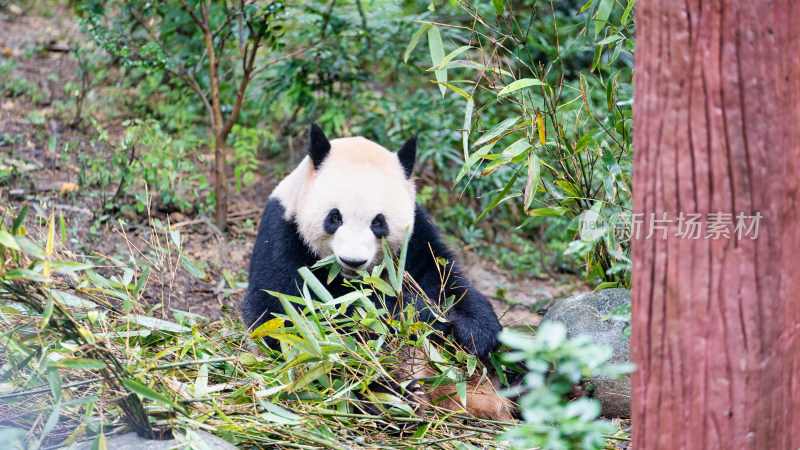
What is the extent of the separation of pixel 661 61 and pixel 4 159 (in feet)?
14.3

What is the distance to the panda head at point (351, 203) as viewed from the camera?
2.54 m

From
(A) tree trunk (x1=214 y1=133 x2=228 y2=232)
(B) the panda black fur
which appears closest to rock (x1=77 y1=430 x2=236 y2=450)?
(B) the panda black fur

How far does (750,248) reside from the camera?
4.76 feet

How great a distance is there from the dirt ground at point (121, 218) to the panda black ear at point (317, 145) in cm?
97

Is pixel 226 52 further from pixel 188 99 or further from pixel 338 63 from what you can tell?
pixel 338 63

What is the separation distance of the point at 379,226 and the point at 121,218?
7.33 ft

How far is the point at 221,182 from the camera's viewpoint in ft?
14.4

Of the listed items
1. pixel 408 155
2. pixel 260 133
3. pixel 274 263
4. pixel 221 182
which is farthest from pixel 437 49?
pixel 260 133

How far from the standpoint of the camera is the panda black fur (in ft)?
8.48

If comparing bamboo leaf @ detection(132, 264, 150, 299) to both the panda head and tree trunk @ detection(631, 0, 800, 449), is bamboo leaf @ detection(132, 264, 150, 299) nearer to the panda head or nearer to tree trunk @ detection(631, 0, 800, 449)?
the panda head

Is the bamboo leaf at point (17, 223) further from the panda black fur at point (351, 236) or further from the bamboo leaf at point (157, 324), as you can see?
the panda black fur at point (351, 236)

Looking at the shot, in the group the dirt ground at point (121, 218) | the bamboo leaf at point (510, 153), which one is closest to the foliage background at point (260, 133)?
the dirt ground at point (121, 218)

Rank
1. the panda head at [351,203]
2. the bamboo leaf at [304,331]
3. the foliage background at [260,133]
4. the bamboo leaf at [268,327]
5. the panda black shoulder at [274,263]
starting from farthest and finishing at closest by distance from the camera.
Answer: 1. the foliage background at [260,133]
2. the panda black shoulder at [274,263]
3. the panda head at [351,203]
4. the bamboo leaf at [268,327]
5. the bamboo leaf at [304,331]

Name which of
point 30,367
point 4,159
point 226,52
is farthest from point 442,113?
point 30,367
